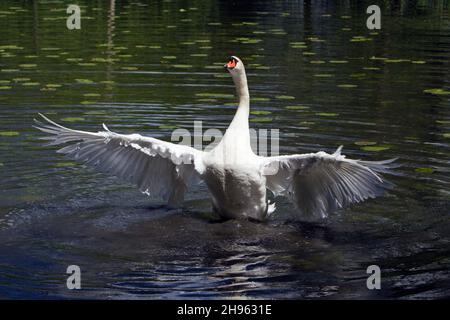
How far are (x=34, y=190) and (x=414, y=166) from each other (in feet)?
17.0

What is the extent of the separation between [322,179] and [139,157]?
2201 mm

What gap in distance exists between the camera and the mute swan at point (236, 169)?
10273 mm

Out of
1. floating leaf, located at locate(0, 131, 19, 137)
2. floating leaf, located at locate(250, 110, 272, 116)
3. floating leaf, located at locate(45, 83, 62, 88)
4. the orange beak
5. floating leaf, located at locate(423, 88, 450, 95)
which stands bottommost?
floating leaf, located at locate(0, 131, 19, 137)

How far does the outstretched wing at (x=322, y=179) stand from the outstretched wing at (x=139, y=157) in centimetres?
98

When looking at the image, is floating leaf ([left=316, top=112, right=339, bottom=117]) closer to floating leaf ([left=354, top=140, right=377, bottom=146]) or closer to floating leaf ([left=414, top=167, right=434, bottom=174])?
floating leaf ([left=354, top=140, right=377, bottom=146])

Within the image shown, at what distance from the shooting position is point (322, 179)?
34.7ft

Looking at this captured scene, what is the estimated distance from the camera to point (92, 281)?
8953 millimetres

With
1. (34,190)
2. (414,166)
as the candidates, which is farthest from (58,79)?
(414,166)

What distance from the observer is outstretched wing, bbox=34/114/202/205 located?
10719 millimetres

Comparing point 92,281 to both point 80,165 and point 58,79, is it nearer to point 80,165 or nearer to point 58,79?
point 80,165

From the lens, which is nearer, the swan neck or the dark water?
the dark water

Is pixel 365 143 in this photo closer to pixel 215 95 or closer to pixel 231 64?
pixel 231 64

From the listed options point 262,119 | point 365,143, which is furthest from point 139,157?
point 262,119

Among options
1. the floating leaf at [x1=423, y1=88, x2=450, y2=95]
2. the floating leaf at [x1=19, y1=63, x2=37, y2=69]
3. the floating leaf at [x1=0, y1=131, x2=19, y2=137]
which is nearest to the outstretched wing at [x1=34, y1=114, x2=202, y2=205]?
the floating leaf at [x1=0, y1=131, x2=19, y2=137]
